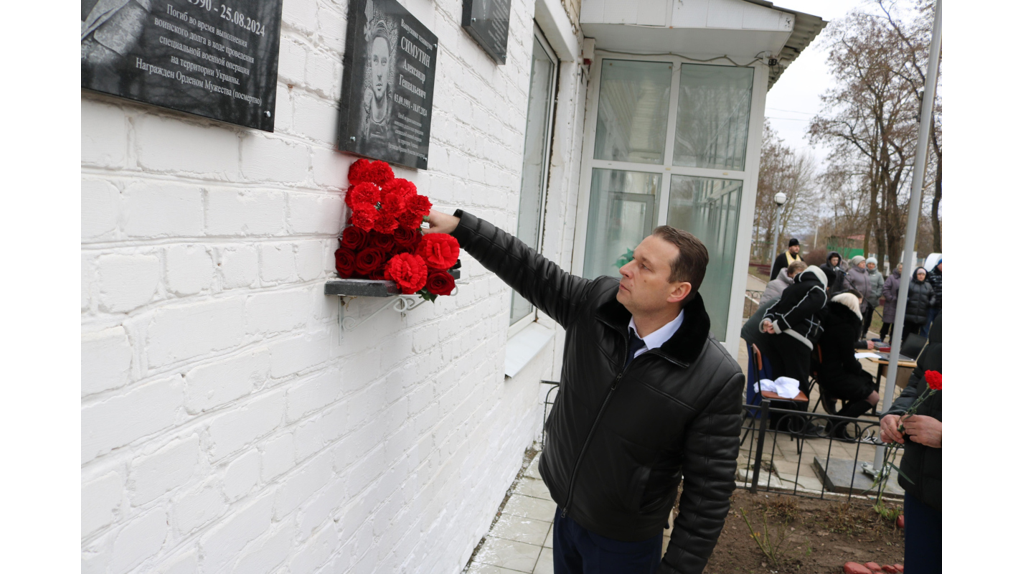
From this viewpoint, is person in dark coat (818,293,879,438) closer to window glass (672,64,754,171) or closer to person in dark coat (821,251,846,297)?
window glass (672,64,754,171)

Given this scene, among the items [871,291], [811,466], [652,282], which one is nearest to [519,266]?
[652,282]

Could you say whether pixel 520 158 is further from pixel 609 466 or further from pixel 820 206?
pixel 820 206

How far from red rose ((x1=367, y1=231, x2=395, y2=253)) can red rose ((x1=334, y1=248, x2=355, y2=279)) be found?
6 cm

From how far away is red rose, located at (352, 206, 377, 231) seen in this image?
1.75 metres

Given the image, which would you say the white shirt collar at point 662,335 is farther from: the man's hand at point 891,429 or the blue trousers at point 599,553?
the man's hand at point 891,429

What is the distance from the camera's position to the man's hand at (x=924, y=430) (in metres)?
2.62

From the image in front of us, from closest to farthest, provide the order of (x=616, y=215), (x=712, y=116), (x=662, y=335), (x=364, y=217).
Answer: (x=364, y=217) < (x=662, y=335) < (x=712, y=116) < (x=616, y=215)

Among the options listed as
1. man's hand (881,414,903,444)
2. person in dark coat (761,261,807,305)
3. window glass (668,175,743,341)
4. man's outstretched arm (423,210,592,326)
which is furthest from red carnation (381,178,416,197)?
person in dark coat (761,261,807,305)

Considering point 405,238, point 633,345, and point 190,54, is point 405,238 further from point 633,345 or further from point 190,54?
point 633,345

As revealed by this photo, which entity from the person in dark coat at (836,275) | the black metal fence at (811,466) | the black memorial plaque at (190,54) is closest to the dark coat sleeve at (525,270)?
the black memorial plaque at (190,54)

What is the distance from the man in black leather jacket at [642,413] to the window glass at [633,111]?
4.81 meters

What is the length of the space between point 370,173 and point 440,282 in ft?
1.21

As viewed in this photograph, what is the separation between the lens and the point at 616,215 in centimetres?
720
